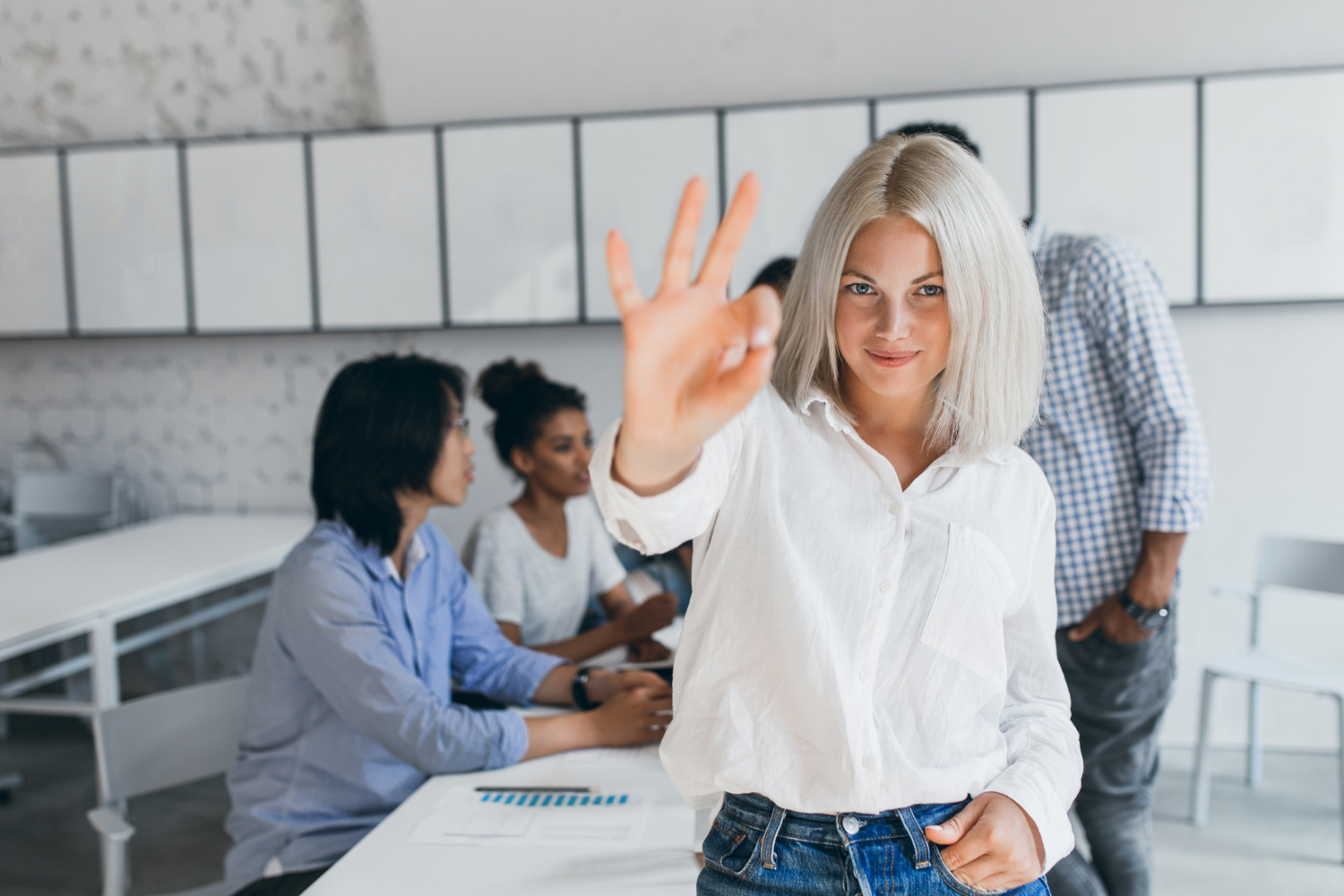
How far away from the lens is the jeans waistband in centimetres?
79

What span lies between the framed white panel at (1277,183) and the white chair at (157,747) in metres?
3.17

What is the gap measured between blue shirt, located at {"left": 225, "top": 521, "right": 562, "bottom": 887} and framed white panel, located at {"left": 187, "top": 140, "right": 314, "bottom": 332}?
7.86 ft

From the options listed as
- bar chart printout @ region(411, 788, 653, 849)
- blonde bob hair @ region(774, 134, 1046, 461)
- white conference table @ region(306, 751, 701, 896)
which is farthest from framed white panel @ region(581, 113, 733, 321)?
blonde bob hair @ region(774, 134, 1046, 461)

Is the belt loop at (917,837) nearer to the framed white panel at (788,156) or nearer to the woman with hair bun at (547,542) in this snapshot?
the woman with hair bun at (547,542)

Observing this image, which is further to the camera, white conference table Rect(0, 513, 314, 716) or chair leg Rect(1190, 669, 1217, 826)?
chair leg Rect(1190, 669, 1217, 826)

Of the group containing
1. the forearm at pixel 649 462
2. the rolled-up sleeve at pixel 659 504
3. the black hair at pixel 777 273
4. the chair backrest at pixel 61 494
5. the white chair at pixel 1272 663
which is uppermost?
the black hair at pixel 777 273

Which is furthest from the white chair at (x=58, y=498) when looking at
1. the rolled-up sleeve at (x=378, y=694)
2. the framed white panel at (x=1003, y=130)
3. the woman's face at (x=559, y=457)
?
the framed white panel at (x=1003, y=130)

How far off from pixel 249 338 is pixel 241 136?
2.70 ft

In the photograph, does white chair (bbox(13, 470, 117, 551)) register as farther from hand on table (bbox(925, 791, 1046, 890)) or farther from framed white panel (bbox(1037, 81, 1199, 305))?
hand on table (bbox(925, 791, 1046, 890))

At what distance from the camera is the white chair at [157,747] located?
5.37ft

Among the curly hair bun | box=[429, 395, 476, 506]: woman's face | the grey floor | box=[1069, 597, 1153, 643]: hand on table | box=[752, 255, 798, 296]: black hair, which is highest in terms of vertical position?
box=[752, 255, 798, 296]: black hair

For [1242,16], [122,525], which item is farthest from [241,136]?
[1242,16]

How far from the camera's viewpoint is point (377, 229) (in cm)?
365

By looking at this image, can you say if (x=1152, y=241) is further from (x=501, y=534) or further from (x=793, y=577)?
(x=793, y=577)
